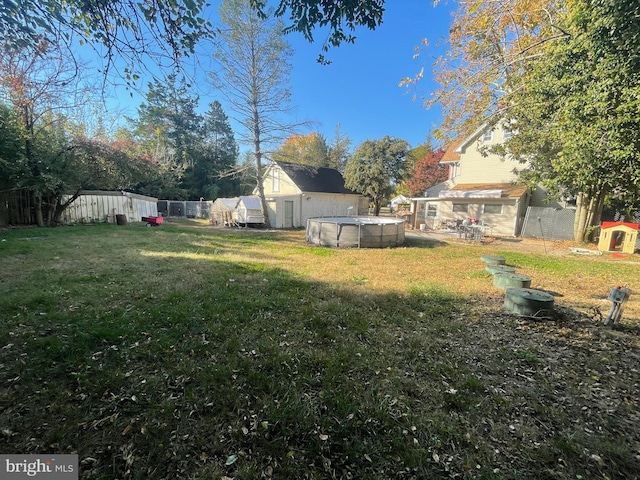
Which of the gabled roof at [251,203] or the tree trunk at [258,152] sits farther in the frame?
the gabled roof at [251,203]

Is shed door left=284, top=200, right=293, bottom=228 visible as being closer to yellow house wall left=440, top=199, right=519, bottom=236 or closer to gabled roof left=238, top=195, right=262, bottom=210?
gabled roof left=238, top=195, right=262, bottom=210

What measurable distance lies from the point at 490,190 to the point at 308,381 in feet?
58.5

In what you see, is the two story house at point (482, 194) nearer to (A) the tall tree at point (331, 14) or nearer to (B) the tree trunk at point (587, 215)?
(B) the tree trunk at point (587, 215)

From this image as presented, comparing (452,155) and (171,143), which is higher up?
(171,143)

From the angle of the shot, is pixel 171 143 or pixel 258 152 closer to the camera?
pixel 258 152

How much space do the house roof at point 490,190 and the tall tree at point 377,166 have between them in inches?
190

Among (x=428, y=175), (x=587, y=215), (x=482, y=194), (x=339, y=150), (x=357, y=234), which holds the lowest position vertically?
(x=357, y=234)

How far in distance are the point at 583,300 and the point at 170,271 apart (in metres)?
8.34

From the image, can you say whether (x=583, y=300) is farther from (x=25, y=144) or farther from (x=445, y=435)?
(x=25, y=144)

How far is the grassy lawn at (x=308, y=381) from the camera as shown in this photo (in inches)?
74.7

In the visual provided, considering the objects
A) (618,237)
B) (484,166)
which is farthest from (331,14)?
(484,166)

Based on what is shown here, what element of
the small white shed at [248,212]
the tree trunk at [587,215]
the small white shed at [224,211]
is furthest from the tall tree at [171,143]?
the tree trunk at [587,215]

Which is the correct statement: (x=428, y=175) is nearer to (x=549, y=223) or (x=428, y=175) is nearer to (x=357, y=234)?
(x=549, y=223)

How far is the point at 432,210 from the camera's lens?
1969 centimetres
